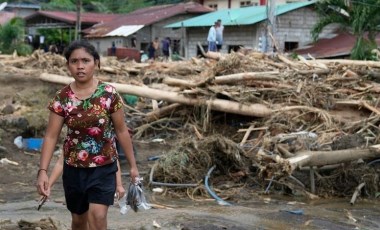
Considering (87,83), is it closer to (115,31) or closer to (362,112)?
(362,112)

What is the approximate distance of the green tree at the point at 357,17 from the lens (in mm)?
16344

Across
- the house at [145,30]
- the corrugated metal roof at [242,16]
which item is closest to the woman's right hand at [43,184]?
the corrugated metal roof at [242,16]

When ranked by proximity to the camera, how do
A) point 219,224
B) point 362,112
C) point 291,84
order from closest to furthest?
point 219,224 → point 362,112 → point 291,84

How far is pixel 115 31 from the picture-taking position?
1332 inches

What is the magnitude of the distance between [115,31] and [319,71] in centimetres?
2400

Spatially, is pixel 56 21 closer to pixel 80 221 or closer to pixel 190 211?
pixel 190 211

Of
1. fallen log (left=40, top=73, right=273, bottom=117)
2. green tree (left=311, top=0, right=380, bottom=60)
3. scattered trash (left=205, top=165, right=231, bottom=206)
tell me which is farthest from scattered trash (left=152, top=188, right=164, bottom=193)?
green tree (left=311, top=0, right=380, bottom=60)

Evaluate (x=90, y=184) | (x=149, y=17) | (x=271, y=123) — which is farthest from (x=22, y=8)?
(x=90, y=184)

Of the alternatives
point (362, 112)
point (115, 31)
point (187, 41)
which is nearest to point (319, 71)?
point (362, 112)

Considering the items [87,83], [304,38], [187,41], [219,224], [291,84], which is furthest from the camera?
[187,41]

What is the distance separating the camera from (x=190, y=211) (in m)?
6.53

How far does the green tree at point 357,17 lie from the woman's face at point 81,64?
1310 centimetres

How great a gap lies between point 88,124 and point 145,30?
3071 cm

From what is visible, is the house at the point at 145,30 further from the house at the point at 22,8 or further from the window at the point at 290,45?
the house at the point at 22,8
